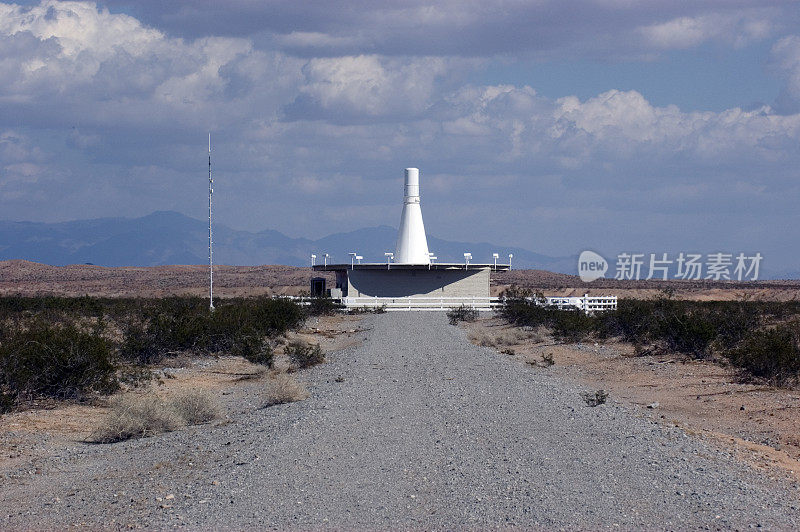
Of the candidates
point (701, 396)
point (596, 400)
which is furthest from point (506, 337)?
point (596, 400)

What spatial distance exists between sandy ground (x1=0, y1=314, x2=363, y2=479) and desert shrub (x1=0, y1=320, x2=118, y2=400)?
28cm

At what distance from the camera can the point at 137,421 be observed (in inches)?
391

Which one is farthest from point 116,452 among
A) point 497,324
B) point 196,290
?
point 196,290

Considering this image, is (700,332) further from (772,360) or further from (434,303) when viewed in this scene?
(434,303)

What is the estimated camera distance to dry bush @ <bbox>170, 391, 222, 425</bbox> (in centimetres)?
1073

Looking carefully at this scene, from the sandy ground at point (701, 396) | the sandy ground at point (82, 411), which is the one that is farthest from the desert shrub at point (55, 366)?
the sandy ground at point (701, 396)

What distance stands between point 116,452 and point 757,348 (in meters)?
10.2

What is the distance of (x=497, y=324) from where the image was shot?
101 ft

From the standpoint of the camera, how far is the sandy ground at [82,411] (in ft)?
30.0

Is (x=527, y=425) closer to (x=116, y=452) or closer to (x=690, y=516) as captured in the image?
(x=690, y=516)

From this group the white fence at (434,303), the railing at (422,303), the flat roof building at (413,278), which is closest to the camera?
the white fence at (434,303)

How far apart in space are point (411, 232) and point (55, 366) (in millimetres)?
28889

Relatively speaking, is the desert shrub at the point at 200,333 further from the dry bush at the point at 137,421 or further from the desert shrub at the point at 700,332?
the desert shrub at the point at 700,332

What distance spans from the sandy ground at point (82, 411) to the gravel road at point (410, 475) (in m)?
0.46
